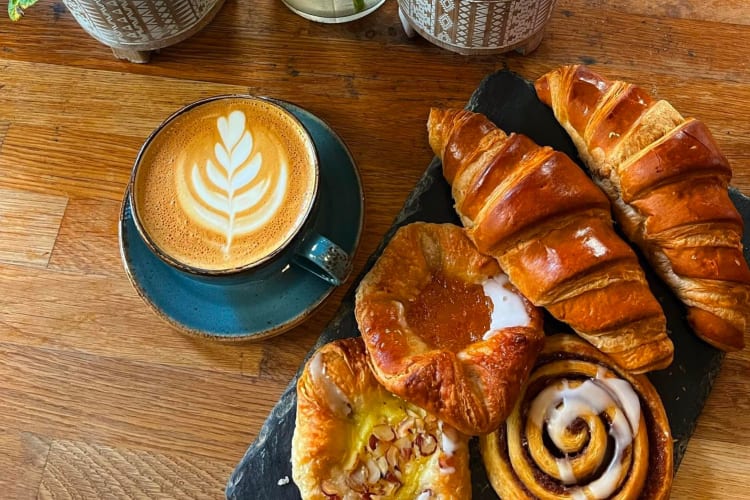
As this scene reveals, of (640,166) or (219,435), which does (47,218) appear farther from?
(640,166)

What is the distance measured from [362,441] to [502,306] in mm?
334

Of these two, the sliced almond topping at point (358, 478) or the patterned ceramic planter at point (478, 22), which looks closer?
the sliced almond topping at point (358, 478)

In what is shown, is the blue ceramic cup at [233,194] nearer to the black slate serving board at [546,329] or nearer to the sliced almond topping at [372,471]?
the black slate serving board at [546,329]

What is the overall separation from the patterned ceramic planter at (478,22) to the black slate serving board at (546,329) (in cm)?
8

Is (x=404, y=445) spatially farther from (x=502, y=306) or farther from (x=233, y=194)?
(x=233, y=194)

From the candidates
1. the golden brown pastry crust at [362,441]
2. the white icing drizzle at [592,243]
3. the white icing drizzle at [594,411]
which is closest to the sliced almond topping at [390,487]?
the golden brown pastry crust at [362,441]

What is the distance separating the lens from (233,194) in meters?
1.29

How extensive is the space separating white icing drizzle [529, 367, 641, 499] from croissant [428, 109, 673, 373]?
0.05m

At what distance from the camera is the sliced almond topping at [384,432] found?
1258 mm

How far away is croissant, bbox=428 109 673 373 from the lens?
49.0 inches

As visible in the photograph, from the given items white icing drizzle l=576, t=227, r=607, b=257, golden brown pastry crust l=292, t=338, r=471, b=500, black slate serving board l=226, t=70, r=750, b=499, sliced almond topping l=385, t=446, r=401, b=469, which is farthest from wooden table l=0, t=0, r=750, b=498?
white icing drizzle l=576, t=227, r=607, b=257

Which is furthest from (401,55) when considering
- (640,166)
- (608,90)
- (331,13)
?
(640,166)

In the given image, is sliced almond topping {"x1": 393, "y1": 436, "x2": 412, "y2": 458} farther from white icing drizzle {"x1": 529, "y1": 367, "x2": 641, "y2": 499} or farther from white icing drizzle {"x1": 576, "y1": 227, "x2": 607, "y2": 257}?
white icing drizzle {"x1": 576, "y1": 227, "x2": 607, "y2": 257}

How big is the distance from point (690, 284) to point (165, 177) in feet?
3.05
